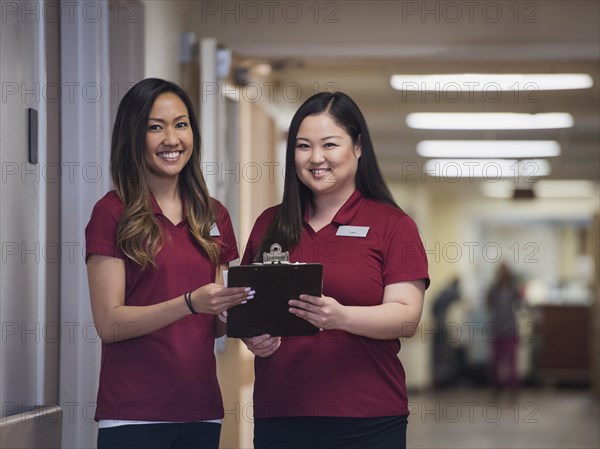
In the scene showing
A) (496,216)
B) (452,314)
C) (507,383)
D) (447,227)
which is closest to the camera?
(507,383)

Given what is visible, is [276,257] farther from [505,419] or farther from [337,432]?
[505,419]

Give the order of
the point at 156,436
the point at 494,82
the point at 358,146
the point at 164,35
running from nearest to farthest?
the point at 156,436, the point at 358,146, the point at 164,35, the point at 494,82

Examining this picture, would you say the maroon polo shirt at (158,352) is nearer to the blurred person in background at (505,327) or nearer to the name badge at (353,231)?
the name badge at (353,231)

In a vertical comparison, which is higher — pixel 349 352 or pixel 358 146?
pixel 358 146

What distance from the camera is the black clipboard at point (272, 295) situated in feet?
6.24

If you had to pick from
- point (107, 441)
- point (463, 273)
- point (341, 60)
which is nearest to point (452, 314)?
point (463, 273)

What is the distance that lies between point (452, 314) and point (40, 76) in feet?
37.4

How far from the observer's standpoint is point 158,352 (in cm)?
209

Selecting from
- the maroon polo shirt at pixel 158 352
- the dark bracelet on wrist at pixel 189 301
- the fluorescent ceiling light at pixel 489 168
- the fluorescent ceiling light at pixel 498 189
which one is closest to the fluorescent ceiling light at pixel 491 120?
the fluorescent ceiling light at pixel 489 168

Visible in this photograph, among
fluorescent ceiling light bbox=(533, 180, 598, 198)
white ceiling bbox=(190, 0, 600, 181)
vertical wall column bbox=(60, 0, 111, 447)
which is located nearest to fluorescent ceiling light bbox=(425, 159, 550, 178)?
fluorescent ceiling light bbox=(533, 180, 598, 198)

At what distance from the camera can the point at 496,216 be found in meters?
16.4

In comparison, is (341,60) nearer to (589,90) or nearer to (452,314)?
(589,90)

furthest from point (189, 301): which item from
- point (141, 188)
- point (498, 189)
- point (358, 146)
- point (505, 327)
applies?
point (498, 189)

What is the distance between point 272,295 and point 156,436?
43cm
